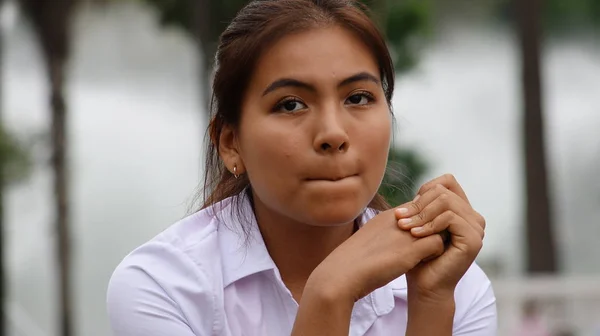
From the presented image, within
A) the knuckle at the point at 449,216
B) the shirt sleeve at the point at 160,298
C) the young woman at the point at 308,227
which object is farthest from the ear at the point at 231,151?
the knuckle at the point at 449,216

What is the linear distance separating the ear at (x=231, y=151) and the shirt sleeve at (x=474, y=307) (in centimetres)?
52

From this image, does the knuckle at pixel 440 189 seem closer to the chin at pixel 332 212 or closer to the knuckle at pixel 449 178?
the knuckle at pixel 449 178

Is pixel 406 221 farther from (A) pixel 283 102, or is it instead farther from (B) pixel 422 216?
(A) pixel 283 102

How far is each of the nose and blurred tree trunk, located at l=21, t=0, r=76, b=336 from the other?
9.59m

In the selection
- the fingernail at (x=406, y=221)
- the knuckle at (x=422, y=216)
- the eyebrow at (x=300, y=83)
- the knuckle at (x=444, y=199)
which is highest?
the eyebrow at (x=300, y=83)

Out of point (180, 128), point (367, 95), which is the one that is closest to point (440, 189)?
point (367, 95)

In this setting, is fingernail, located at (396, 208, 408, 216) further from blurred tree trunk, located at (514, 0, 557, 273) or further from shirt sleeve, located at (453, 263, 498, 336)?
blurred tree trunk, located at (514, 0, 557, 273)

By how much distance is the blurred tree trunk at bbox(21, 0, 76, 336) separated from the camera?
1134cm

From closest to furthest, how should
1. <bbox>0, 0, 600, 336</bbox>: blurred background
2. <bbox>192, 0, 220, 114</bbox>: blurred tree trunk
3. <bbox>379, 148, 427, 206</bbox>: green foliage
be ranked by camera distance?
<bbox>379, 148, 427, 206</bbox>: green foliage → <bbox>192, 0, 220, 114</bbox>: blurred tree trunk → <bbox>0, 0, 600, 336</bbox>: blurred background

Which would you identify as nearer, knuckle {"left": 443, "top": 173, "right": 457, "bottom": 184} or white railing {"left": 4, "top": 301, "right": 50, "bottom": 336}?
knuckle {"left": 443, "top": 173, "right": 457, "bottom": 184}

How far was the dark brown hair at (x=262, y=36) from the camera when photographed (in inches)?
83.8

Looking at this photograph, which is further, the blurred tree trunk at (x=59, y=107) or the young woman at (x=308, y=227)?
the blurred tree trunk at (x=59, y=107)

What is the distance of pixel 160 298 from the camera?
2162mm

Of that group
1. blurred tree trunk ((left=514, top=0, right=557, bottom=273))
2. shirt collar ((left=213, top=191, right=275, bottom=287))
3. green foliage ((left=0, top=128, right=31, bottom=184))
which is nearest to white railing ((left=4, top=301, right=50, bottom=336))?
green foliage ((left=0, top=128, right=31, bottom=184))
